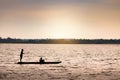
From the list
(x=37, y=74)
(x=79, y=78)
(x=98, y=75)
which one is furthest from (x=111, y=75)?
(x=37, y=74)

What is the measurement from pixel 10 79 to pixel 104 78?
12.9 m

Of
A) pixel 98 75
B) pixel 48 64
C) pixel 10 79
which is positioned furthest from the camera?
pixel 48 64

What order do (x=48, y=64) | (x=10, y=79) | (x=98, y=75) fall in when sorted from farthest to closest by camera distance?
(x=48, y=64)
(x=98, y=75)
(x=10, y=79)

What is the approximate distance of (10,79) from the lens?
5984cm

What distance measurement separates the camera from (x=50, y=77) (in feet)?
207

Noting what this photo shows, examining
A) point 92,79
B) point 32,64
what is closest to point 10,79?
point 92,79

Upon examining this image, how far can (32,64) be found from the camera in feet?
290

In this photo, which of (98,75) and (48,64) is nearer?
(98,75)

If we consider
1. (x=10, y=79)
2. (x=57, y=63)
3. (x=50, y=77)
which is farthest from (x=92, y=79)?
(x=57, y=63)

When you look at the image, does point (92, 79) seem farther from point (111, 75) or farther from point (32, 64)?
point (32, 64)

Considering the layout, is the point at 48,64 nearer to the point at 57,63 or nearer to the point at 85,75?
the point at 57,63

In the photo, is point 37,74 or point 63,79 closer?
point 63,79

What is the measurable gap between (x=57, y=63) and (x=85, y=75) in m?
22.1

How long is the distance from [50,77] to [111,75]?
9502 millimetres
